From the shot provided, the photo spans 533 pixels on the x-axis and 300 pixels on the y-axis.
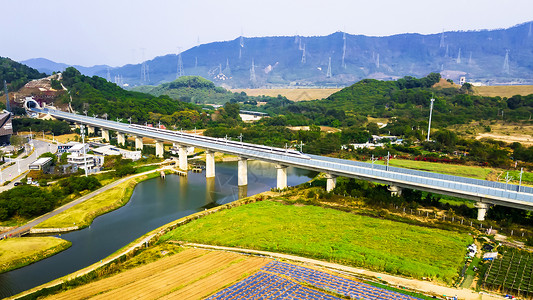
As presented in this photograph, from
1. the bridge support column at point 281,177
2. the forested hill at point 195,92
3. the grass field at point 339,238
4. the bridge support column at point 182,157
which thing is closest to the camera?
the grass field at point 339,238

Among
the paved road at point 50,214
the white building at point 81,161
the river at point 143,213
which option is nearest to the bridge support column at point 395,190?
the river at point 143,213

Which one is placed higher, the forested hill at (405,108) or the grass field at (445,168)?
the forested hill at (405,108)

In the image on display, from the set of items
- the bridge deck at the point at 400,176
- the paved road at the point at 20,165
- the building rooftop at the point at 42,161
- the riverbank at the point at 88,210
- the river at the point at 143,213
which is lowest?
the river at the point at 143,213

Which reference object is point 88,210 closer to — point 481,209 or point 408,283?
point 408,283

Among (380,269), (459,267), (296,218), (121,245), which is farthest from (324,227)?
(121,245)

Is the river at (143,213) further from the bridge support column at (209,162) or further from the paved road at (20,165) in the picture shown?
the paved road at (20,165)

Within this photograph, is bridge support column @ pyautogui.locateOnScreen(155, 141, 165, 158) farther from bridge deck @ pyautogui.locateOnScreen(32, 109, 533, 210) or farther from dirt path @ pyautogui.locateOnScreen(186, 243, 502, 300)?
dirt path @ pyautogui.locateOnScreen(186, 243, 502, 300)

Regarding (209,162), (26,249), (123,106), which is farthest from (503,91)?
(26,249)
